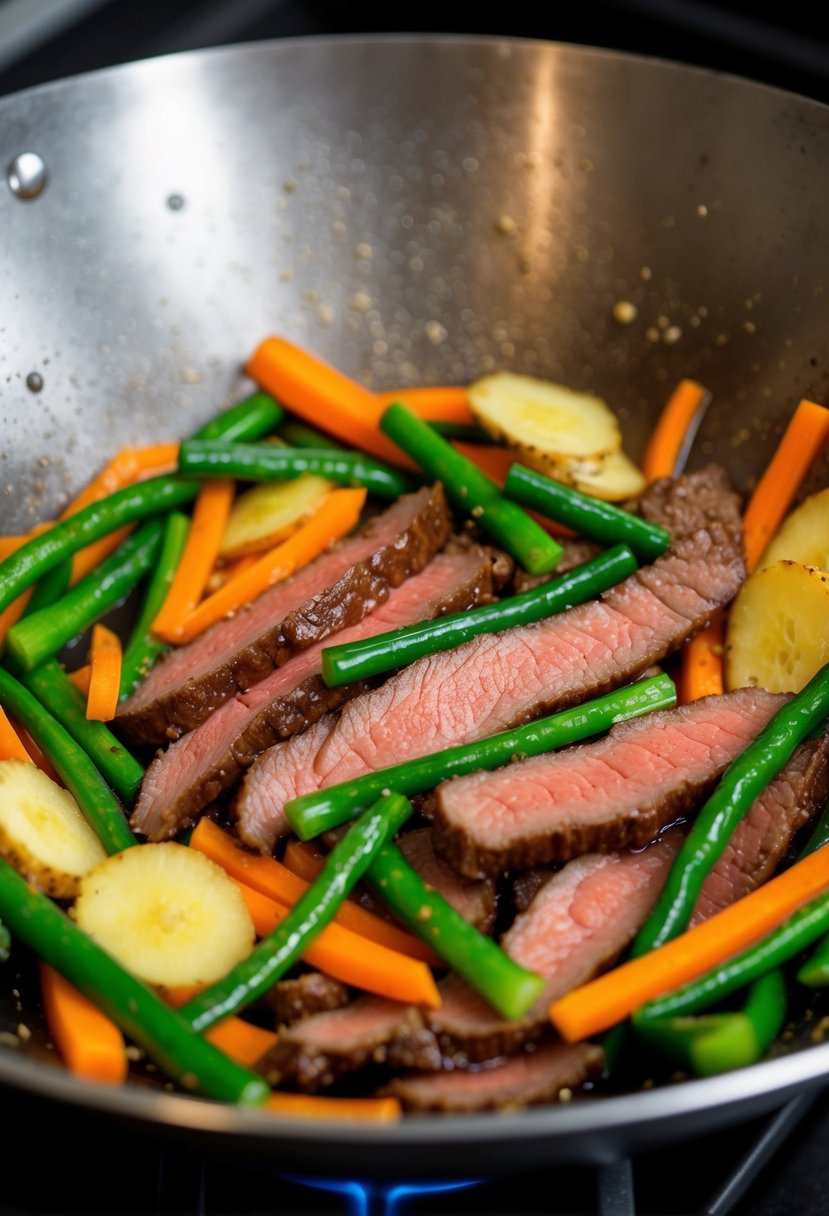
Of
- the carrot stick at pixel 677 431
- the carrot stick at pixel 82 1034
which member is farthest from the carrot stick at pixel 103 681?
the carrot stick at pixel 677 431

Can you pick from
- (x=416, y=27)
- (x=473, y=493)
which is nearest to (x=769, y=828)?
(x=473, y=493)

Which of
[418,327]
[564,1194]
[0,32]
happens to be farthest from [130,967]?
[0,32]

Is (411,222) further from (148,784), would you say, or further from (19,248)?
(148,784)

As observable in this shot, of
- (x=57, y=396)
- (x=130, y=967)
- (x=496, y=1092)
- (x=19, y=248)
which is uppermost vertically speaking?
(x=19, y=248)

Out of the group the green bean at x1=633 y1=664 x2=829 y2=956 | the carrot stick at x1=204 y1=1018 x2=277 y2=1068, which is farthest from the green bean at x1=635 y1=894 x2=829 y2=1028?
the carrot stick at x1=204 y1=1018 x2=277 y2=1068

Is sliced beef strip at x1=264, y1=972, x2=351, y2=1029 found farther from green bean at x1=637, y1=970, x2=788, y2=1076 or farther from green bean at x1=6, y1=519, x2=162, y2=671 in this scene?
green bean at x1=6, y1=519, x2=162, y2=671

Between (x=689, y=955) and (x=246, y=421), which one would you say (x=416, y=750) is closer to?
(x=689, y=955)

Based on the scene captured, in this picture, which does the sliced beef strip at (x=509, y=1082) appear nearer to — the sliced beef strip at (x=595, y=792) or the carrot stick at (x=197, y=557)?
the sliced beef strip at (x=595, y=792)
